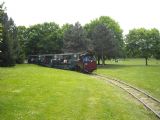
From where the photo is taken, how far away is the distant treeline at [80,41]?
224 feet

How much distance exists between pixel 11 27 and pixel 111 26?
3257cm

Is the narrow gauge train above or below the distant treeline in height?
below

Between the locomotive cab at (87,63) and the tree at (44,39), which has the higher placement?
the tree at (44,39)

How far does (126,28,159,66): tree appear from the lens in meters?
84.1

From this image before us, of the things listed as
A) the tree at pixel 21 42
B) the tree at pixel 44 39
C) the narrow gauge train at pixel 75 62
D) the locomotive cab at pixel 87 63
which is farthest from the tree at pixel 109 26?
the locomotive cab at pixel 87 63

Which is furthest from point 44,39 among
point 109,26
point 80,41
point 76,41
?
point 109,26

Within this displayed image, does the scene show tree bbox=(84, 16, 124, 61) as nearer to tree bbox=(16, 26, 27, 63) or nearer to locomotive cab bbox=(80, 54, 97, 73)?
tree bbox=(16, 26, 27, 63)

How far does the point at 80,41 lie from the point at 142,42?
2143cm

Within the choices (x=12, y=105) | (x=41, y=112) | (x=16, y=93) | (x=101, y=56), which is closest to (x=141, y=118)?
(x=41, y=112)

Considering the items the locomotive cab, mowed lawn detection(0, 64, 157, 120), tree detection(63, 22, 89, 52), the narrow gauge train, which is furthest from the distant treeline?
mowed lawn detection(0, 64, 157, 120)

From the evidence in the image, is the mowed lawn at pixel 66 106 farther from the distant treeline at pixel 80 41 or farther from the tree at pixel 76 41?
the tree at pixel 76 41

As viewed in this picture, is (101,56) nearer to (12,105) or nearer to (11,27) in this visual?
(11,27)

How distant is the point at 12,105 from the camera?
18.8 metres

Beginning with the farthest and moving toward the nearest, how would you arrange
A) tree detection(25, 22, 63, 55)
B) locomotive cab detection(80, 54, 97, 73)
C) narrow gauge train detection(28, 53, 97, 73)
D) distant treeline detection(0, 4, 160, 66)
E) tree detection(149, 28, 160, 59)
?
tree detection(25, 22, 63, 55)
tree detection(149, 28, 160, 59)
distant treeline detection(0, 4, 160, 66)
narrow gauge train detection(28, 53, 97, 73)
locomotive cab detection(80, 54, 97, 73)
